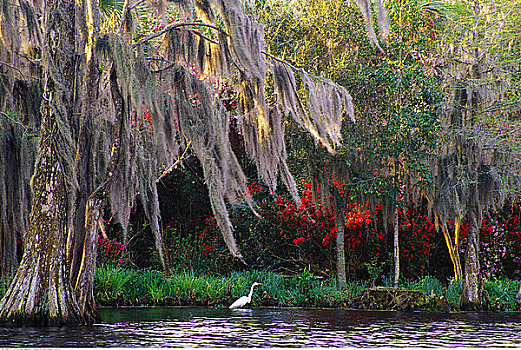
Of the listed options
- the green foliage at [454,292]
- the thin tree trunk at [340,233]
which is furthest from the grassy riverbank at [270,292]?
the thin tree trunk at [340,233]

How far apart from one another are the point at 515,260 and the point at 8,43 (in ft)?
40.6

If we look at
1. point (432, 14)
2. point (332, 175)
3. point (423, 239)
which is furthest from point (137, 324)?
point (432, 14)

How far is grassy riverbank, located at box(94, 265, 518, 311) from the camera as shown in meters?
13.2

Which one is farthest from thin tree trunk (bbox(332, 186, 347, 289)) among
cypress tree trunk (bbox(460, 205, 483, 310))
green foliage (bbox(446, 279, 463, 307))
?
cypress tree trunk (bbox(460, 205, 483, 310))

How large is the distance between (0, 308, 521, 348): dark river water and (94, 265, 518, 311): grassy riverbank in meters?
1.00

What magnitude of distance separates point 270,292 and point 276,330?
555 centimetres

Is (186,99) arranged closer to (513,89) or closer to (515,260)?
(513,89)

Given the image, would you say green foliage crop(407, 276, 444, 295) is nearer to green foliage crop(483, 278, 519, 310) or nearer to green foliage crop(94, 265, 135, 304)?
green foliage crop(483, 278, 519, 310)

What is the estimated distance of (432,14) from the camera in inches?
564

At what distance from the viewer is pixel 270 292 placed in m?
14.4

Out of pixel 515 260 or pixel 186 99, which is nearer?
pixel 186 99

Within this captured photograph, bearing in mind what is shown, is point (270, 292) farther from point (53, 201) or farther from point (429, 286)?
point (53, 201)

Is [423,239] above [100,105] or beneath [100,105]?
beneath

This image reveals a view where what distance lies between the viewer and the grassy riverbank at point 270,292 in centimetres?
1317
